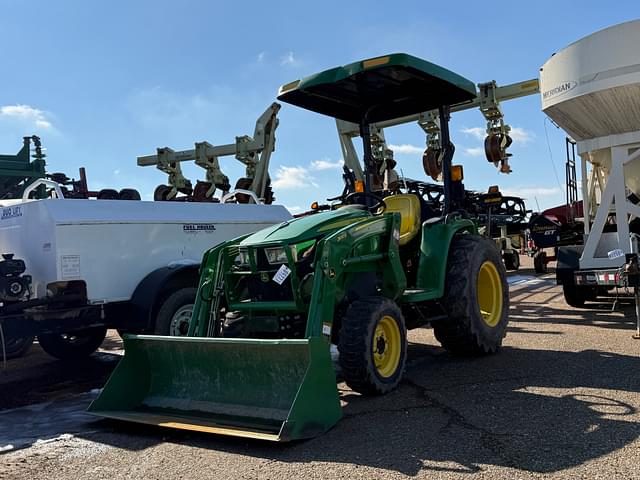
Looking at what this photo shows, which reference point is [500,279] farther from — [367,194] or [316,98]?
[316,98]

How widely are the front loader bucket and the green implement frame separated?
508 inches

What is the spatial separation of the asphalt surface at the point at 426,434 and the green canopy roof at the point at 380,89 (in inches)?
106

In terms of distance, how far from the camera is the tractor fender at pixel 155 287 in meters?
7.09

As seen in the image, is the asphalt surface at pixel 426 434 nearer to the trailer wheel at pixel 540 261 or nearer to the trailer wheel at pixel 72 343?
the trailer wheel at pixel 72 343

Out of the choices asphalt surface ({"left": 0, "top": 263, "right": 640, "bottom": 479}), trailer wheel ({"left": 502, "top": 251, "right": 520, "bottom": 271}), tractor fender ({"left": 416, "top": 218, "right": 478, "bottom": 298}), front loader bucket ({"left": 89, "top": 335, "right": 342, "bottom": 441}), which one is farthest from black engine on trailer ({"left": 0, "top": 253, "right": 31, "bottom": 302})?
trailer wheel ({"left": 502, "top": 251, "right": 520, "bottom": 271})

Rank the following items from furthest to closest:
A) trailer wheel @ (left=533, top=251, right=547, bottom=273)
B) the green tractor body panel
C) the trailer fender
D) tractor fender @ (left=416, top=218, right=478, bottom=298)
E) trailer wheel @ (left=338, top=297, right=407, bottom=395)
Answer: trailer wheel @ (left=533, top=251, right=547, bottom=273), the trailer fender, tractor fender @ (left=416, top=218, right=478, bottom=298), the green tractor body panel, trailer wheel @ (left=338, top=297, right=407, bottom=395)

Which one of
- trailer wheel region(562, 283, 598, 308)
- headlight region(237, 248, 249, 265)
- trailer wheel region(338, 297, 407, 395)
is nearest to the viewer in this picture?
trailer wheel region(338, 297, 407, 395)

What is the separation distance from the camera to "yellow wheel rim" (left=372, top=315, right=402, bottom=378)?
15.8ft

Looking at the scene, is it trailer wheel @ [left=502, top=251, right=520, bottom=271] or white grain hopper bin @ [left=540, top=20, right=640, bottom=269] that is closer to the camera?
white grain hopper bin @ [left=540, top=20, right=640, bottom=269]

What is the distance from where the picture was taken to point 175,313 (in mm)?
7238

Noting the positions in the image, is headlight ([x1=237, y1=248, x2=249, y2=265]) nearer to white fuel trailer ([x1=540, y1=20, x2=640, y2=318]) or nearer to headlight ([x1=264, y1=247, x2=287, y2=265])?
headlight ([x1=264, y1=247, x2=287, y2=265])

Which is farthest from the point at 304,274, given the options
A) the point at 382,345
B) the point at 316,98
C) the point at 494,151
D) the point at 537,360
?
the point at 494,151

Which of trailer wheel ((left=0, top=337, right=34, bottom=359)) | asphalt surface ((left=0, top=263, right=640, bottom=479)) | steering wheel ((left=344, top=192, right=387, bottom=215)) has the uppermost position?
steering wheel ((left=344, top=192, right=387, bottom=215))

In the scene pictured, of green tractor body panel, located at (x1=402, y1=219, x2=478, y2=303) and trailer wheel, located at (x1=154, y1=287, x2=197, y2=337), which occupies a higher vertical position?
green tractor body panel, located at (x1=402, y1=219, x2=478, y2=303)
